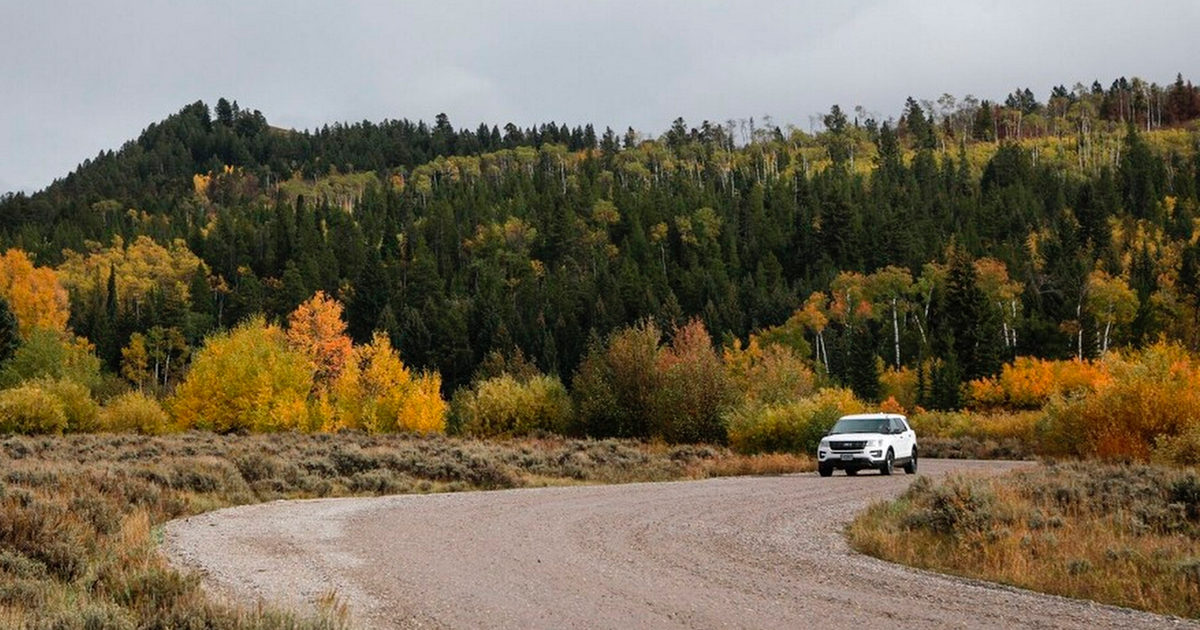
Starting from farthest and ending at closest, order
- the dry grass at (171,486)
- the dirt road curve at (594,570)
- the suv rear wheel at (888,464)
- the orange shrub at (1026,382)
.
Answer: the orange shrub at (1026,382) < the suv rear wheel at (888,464) < the dirt road curve at (594,570) < the dry grass at (171,486)

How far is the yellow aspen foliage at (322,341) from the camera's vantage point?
78438mm

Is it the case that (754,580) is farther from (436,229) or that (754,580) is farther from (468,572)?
(436,229)

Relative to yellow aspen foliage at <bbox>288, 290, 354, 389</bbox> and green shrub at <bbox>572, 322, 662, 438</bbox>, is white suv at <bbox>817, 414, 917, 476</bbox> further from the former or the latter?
yellow aspen foliage at <bbox>288, 290, 354, 389</bbox>

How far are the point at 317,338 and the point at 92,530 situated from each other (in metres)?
67.8

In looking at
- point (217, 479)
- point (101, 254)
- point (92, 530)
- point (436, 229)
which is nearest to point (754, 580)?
point (92, 530)

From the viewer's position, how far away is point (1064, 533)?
1396 cm

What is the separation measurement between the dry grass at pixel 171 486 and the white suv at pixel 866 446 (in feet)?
14.4

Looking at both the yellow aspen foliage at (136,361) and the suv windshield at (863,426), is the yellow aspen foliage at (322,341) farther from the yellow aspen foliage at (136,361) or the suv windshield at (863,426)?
the suv windshield at (863,426)

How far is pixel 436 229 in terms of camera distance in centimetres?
15912

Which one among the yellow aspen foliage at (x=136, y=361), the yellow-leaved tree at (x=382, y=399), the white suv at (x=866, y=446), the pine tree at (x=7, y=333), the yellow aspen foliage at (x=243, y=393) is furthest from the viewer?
the yellow aspen foliage at (x=136, y=361)

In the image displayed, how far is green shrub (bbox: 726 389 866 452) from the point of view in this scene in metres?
39.4

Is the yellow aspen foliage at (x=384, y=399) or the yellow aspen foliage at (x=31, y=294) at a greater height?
the yellow aspen foliage at (x=31, y=294)

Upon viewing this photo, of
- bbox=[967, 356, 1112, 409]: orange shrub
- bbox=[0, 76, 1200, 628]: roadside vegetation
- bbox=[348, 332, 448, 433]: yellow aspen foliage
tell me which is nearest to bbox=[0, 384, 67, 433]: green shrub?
bbox=[0, 76, 1200, 628]: roadside vegetation

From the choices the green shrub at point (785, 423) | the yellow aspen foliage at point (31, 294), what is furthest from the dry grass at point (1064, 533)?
the yellow aspen foliage at point (31, 294)
